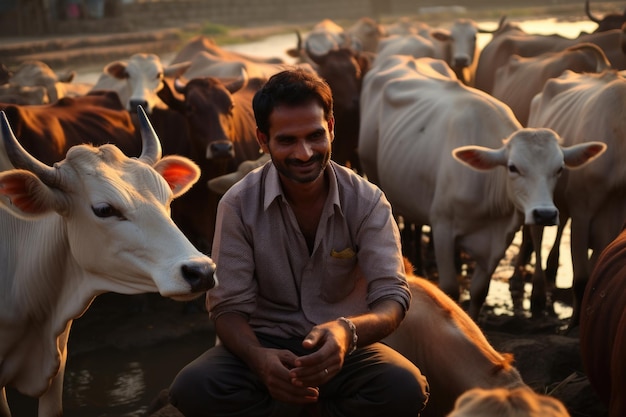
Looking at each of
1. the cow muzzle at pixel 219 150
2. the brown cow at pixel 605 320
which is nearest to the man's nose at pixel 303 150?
the brown cow at pixel 605 320

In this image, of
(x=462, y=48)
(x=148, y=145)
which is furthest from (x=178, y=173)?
(x=462, y=48)

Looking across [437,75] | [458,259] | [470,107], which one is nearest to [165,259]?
[470,107]

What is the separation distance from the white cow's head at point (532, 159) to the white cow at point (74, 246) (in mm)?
2437

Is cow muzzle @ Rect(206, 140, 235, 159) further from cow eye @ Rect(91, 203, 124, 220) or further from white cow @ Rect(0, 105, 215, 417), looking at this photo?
cow eye @ Rect(91, 203, 124, 220)

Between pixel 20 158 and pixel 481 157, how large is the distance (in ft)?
10.5

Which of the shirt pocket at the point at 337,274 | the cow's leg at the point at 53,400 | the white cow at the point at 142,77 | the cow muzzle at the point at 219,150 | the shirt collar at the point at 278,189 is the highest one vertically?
the shirt collar at the point at 278,189

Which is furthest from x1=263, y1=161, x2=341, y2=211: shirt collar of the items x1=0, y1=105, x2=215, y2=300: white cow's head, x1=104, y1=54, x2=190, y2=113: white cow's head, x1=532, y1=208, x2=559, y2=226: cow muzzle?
x1=104, y1=54, x2=190, y2=113: white cow's head

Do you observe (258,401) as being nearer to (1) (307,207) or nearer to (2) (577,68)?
(1) (307,207)

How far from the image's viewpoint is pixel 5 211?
4395mm

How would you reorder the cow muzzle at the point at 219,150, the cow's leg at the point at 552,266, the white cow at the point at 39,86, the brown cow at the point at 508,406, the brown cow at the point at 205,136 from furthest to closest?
1. the white cow at the point at 39,86
2. the brown cow at the point at 205,136
3. the cow's leg at the point at 552,266
4. the cow muzzle at the point at 219,150
5. the brown cow at the point at 508,406

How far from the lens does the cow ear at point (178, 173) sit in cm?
428

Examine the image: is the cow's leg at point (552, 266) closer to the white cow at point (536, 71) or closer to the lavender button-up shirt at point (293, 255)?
the white cow at point (536, 71)

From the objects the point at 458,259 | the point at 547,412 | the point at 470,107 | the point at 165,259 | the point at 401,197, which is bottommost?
the point at 458,259

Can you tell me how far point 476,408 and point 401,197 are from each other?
5334mm
